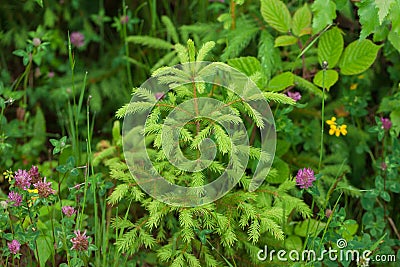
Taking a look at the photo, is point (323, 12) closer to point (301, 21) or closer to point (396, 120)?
point (301, 21)

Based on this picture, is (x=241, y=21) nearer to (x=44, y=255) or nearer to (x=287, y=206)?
(x=287, y=206)

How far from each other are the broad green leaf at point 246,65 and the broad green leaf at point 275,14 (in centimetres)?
22

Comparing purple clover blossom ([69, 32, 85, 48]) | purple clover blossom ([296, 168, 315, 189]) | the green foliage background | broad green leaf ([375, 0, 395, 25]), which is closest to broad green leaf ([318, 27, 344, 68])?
the green foliage background

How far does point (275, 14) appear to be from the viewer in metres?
1.98

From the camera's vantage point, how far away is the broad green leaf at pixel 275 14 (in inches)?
77.6

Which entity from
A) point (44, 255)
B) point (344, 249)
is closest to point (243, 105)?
point (344, 249)

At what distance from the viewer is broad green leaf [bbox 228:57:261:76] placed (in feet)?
6.03

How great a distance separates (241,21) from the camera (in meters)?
2.18

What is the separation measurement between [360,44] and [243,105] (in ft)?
1.94

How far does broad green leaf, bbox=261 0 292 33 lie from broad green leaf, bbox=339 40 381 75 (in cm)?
24

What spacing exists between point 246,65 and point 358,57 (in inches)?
17.0

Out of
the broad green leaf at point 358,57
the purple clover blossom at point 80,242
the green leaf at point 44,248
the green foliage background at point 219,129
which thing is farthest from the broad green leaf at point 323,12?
the green leaf at point 44,248

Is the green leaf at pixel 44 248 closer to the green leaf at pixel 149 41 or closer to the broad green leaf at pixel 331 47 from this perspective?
the green leaf at pixel 149 41

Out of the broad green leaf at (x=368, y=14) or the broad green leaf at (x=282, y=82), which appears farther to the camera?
the broad green leaf at (x=282, y=82)
